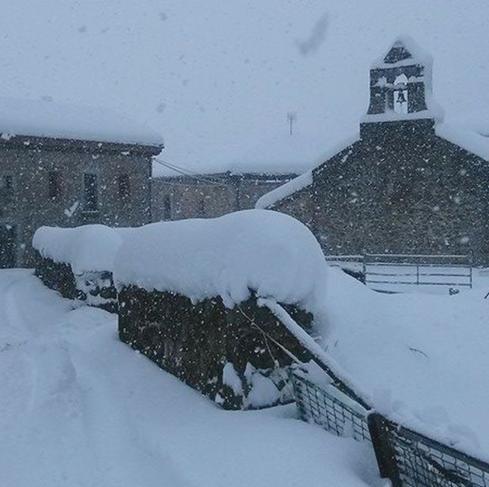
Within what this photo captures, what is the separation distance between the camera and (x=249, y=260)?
16.5 feet

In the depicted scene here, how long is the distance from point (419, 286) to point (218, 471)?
1285 cm

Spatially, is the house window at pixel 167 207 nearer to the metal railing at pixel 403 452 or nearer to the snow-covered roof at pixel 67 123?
the snow-covered roof at pixel 67 123

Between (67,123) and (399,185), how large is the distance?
15.5 metres

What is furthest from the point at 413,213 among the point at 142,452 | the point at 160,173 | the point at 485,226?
the point at 160,173

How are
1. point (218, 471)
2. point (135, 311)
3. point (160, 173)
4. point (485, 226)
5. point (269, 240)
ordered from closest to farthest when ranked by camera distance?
1. point (218, 471)
2. point (269, 240)
3. point (135, 311)
4. point (485, 226)
5. point (160, 173)

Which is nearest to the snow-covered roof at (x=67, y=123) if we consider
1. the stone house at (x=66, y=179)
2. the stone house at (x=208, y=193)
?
the stone house at (x=66, y=179)

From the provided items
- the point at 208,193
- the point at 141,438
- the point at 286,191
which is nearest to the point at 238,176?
the point at 208,193

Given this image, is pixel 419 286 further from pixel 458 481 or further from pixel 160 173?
pixel 160 173

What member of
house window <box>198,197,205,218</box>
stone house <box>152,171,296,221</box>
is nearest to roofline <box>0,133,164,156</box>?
stone house <box>152,171,296,221</box>

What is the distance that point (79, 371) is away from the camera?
7.16m

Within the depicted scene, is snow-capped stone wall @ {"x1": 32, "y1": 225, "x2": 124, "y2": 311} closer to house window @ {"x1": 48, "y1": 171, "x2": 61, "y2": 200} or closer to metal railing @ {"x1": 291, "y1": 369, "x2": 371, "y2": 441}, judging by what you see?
metal railing @ {"x1": 291, "y1": 369, "x2": 371, "y2": 441}

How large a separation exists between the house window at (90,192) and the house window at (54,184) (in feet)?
4.14

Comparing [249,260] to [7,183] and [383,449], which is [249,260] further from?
[7,183]

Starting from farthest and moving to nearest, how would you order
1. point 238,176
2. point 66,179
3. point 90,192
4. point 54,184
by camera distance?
point 238,176
point 90,192
point 66,179
point 54,184
